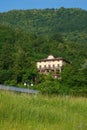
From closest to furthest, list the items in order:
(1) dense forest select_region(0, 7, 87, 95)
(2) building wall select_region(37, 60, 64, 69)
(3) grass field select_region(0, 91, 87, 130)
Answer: (3) grass field select_region(0, 91, 87, 130)
(1) dense forest select_region(0, 7, 87, 95)
(2) building wall select_region(37, 60, 64, 69)

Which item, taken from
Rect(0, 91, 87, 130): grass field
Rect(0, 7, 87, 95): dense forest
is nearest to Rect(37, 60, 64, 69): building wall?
Rect(0, 7, 87, 95): dense forest

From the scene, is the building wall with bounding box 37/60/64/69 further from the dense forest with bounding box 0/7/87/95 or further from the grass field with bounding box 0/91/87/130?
the grass field with bounding box 0/91/87/130

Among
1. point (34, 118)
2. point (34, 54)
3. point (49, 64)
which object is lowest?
point (34, 118)

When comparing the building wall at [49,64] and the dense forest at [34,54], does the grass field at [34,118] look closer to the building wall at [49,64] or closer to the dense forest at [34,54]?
the dense forest at [34,54]

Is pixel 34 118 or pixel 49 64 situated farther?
pixel 49 64

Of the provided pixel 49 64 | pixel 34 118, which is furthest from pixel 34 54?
pixel 34 118

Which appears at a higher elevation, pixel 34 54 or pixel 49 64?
pixel 34 54

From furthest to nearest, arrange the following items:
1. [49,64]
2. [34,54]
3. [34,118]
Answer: [49,64] → [34,54] → [34,118]

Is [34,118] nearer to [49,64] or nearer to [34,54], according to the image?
[34,54]

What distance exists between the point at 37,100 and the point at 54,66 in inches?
4202

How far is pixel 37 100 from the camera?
7.19 m

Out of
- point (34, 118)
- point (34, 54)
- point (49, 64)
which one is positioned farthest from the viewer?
point (49, 64)

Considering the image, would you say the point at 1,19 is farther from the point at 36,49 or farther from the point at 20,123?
the point at 20,123

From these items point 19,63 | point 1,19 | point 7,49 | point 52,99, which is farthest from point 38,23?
point 52,99
